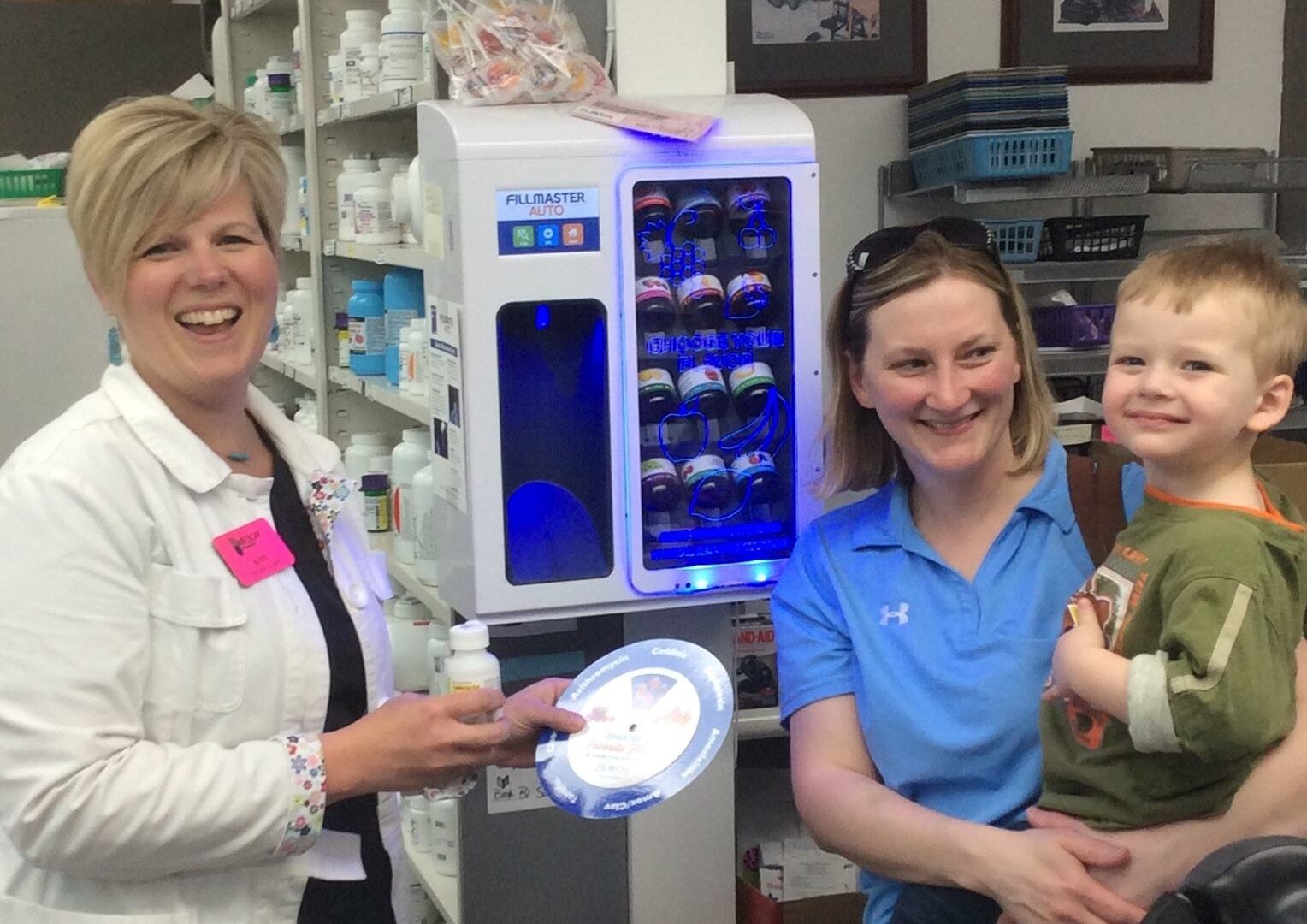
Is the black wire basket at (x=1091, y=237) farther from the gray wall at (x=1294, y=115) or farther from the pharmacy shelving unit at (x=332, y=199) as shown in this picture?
the pharmacy shelving unit at (x=332, y=199)

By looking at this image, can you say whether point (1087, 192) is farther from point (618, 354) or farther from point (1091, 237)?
point (618, 354)

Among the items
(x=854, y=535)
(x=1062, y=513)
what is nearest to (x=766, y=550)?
(x=854, y=535)

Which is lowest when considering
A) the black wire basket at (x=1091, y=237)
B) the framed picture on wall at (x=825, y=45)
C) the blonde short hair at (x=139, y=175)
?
the black wire basket at (x=1091, y=237)

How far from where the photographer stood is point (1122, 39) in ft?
14.7

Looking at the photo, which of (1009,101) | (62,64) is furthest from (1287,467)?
(62,64)

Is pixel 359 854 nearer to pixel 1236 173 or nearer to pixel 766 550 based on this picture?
pixel 766 550

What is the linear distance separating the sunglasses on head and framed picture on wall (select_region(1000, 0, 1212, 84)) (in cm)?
262

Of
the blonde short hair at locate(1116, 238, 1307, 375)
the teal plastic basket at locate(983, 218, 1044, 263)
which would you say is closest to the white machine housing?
the blonde short hair at locate(1116, 238, 1307, 375)

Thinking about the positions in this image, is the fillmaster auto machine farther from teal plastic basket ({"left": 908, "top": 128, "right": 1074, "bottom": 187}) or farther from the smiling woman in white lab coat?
teal plastic basket ({"left": 908, "top": 128, "right": 1074, "bottom": 187})

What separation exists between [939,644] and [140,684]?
967mm

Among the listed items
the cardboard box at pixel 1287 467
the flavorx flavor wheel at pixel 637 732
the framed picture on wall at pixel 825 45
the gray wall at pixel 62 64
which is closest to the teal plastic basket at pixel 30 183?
the gray wall at pixel 62 64

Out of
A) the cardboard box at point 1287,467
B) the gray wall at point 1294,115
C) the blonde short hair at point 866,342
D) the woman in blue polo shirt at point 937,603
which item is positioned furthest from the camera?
the gray wall at point 1294,115

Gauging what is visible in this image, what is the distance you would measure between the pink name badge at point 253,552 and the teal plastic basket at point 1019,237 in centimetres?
273

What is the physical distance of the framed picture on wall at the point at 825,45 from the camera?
4238mm
